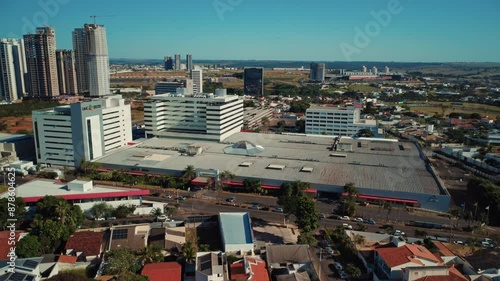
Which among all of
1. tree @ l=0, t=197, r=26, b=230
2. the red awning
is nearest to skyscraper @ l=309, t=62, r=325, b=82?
the red awning

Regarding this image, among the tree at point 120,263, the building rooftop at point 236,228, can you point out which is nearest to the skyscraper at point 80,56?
the building rooftop at point 236,228

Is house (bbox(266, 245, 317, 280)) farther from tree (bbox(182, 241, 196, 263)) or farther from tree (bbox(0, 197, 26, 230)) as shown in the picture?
tree (bbox(0, 197, 26, 230))

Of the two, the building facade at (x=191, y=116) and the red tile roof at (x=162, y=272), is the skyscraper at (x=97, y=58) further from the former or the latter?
the red tile roof at (x=162, y=272)

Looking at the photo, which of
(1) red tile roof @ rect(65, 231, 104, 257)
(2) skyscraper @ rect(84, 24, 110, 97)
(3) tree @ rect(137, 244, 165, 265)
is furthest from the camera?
(2) skyscraper @ rect(84, 24, 110, 97)

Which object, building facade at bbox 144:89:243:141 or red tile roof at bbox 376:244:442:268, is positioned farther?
building facade at bbox 144:89:243:141

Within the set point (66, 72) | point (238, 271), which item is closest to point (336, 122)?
point (238, 271)

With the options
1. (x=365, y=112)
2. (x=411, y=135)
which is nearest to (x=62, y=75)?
(x=365, y=112)

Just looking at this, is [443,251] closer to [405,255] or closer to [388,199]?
[405,255]
